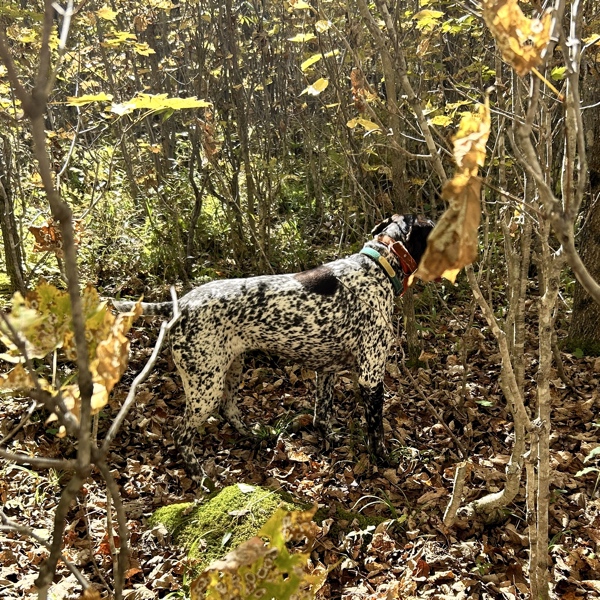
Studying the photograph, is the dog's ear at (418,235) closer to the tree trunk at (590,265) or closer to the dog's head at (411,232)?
the dog's head at (411,232)

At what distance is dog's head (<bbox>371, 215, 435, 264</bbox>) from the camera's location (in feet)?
13.1

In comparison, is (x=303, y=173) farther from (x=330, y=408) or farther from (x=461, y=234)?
(x=461, y=234)

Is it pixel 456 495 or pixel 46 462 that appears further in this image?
pixel 456 495

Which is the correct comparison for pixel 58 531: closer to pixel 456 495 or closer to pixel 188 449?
pixel 456 495

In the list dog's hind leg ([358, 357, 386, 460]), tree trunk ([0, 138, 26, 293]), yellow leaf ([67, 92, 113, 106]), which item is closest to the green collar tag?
dog's hind leg ([358, 357, 386, 460])

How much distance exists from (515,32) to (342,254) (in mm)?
5091

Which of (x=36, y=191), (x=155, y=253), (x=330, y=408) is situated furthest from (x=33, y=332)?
(x=36, y=191)

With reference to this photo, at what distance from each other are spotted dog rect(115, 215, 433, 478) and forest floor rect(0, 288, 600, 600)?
1.16 feet

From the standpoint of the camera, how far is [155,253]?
249 inches

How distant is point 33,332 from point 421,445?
3.68 m

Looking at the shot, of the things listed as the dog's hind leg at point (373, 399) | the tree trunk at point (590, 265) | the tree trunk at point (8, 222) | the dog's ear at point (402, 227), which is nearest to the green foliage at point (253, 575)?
the dog's hind leg at point (373, 399)

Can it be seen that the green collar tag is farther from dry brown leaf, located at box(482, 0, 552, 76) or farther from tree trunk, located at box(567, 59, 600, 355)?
dry brown leaf, located at box(482, 0, 552, 76)

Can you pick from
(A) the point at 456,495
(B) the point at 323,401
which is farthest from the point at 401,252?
(A) the point at 456,495

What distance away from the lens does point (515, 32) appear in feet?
3.35
